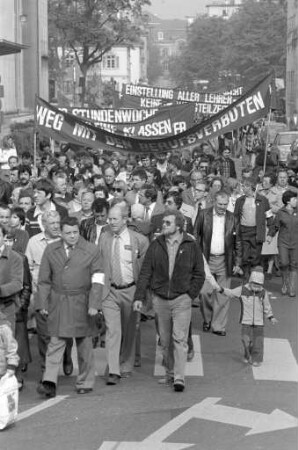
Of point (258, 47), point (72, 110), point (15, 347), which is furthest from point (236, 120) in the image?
point (258, 47)

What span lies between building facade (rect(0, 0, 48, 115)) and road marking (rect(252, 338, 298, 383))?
1451 inches

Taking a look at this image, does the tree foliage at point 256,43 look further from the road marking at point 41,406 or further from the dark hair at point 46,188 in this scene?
the road marking at point 41,406

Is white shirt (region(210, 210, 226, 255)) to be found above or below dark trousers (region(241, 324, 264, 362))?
above

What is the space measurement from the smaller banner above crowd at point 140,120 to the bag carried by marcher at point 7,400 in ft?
36.4

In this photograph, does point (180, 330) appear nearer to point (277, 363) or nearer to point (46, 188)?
point (277, 363)

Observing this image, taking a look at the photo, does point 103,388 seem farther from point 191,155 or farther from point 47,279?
point 191,155

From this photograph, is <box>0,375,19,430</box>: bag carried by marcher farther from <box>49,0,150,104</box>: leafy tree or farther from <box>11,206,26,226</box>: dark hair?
<box>49,0,150,104</box>: leafy tree

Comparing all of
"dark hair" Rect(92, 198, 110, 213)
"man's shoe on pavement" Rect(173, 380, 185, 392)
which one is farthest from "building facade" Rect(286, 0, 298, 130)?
"man's shoe on pavement" Rect(173, 380, 185, 392)

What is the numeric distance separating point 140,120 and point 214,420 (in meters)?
12.1

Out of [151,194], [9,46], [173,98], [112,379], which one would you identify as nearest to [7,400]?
[112,379]

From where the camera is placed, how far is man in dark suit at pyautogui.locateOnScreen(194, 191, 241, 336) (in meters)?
13.2

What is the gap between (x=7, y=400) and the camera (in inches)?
355

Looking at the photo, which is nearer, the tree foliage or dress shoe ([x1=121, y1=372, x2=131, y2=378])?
dress shoe ([x1=121, y1=372, x2=131, y2=378])

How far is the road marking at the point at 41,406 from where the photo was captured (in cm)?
960
